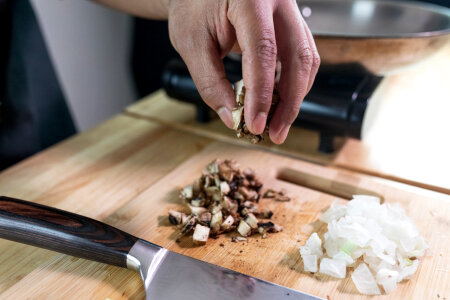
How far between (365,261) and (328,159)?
40 cm

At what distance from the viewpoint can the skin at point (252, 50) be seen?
72 cm

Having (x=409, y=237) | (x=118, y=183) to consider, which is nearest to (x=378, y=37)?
(x=409, y=237)

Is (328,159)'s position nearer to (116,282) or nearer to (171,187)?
(171,187)

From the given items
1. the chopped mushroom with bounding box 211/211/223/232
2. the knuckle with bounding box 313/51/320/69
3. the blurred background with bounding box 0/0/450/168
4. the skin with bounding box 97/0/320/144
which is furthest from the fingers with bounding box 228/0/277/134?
the blurred background with bounding box 0/0/450/168

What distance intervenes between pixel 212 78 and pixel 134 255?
1.12 ft

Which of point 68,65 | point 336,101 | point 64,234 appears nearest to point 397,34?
point 336,101

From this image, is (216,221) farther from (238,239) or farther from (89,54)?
(89,54)

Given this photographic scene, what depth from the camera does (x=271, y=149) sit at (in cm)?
116

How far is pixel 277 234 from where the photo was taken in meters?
0.83

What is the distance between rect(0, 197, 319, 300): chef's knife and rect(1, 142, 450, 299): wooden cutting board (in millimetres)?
42

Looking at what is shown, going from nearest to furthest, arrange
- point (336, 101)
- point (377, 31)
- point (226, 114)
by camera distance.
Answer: point (226, 114) < point (336, 101) < point (377, 31)

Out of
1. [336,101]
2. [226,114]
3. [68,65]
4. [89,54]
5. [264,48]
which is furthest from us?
[89,54]

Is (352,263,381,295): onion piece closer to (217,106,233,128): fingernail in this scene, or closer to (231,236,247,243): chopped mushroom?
(231,236,247,243): chopped mushroom

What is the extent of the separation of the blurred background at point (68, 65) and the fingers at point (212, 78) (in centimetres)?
63
